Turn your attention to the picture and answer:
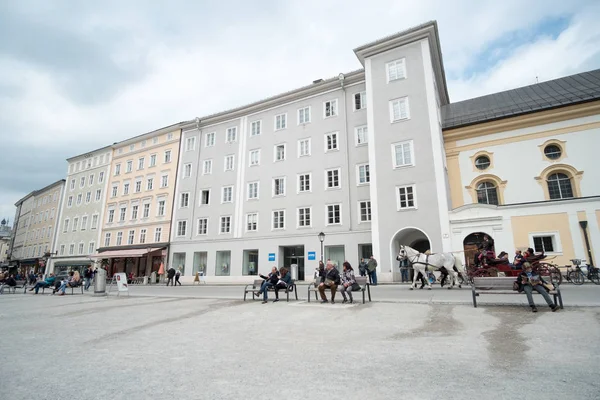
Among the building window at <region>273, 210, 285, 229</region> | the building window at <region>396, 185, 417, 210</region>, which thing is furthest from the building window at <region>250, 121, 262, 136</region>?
the building window at <region>396, 185, 417, 210</region>

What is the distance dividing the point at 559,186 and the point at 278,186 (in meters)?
22.5

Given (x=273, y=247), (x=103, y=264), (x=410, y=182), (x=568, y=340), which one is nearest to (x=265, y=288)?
(x=568, y=340)

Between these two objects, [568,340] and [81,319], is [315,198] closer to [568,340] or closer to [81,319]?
[81,319]

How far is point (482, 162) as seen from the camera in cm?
2636

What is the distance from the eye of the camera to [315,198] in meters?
30.0

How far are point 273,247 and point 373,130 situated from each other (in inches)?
543

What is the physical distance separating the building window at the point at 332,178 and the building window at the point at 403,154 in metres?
5.59

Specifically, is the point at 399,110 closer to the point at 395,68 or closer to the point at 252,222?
the point at 395,68

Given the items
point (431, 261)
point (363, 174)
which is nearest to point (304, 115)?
point (363, 174)

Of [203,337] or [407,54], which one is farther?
[407,54]

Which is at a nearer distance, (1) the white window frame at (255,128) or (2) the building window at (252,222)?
(2) the building window at (252,222)

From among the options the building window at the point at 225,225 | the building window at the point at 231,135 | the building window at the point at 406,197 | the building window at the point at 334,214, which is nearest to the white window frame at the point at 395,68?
the building window at the point at 406,197

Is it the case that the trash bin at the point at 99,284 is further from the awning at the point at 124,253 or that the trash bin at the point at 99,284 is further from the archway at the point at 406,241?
the awning at the point at 124,253

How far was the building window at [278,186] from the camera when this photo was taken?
3216 cm
